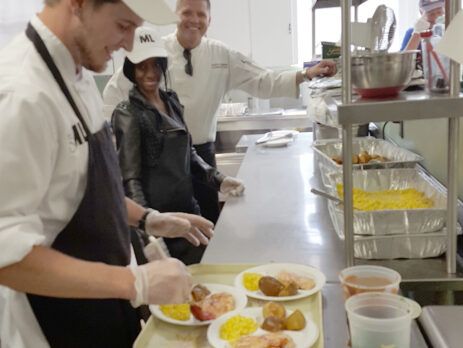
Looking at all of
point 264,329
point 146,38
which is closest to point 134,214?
point 264,329

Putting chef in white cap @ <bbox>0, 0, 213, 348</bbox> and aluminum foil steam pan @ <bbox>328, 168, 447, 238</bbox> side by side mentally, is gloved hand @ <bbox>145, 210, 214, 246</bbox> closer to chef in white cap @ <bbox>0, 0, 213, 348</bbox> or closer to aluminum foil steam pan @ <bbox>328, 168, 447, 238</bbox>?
chef in white cap @ <bbox>0, 0, 213, 348</bbox>

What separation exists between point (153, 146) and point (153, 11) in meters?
1.15

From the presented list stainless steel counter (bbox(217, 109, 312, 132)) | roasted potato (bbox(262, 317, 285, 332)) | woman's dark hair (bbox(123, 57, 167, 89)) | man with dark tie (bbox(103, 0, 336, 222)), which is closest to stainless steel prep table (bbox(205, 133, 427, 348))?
roasted potato (bbox(262, 317, 285, 332))

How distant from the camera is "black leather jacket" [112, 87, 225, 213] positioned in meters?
1.99

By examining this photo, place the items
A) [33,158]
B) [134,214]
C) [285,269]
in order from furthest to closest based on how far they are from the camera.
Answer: [134,214] → [285,269] → [33,158]

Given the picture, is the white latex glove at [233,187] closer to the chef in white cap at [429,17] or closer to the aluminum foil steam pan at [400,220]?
the aluminum foil steam pan at [400,220]

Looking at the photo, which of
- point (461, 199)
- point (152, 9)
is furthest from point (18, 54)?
point (461, 199)

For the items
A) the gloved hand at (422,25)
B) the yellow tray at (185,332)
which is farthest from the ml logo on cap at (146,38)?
the yellow tray at (185,332)

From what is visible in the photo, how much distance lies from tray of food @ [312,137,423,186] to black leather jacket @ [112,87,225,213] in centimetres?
63

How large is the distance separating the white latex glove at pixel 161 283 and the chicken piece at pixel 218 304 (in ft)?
0.34

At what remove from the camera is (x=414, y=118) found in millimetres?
1124

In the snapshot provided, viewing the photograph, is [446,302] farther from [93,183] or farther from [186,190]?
[186,190]

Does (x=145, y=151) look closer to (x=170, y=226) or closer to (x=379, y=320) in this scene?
(x=170, y=226)

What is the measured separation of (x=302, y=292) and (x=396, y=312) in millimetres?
287
